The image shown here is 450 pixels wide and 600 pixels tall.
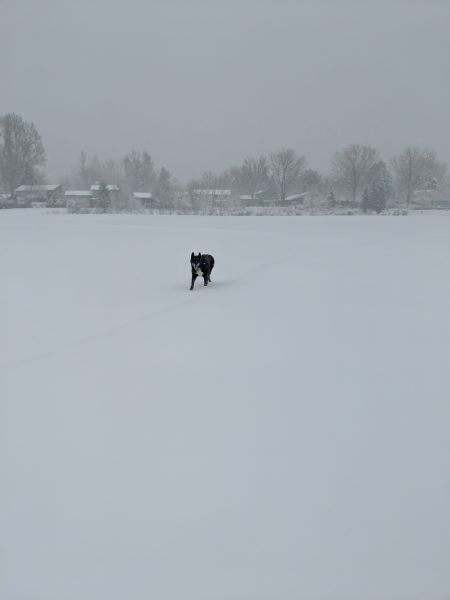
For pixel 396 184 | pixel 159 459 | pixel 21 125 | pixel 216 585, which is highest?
pixel 21 125

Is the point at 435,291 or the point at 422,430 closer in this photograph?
the point at 422,430

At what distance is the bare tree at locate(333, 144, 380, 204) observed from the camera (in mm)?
71438

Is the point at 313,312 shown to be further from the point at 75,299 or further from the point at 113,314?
the point at 75,299

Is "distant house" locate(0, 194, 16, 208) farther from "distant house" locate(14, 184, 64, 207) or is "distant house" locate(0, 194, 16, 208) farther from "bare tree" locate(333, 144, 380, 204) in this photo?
"bare tree" locate(333, 144, 380, 204)

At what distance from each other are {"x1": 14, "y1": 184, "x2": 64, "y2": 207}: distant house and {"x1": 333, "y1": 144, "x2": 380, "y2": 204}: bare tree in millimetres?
44616

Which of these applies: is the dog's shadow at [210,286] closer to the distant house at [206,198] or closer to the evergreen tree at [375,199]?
the evergreen tree at [375,199]

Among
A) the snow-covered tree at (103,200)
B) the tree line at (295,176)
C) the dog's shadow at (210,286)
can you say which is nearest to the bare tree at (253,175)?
the tree line at (295,176)

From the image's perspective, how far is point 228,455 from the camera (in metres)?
3.76

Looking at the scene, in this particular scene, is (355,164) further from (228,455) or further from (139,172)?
(228,455)

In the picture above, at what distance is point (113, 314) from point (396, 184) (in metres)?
84.9

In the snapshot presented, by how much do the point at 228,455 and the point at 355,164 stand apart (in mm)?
74667

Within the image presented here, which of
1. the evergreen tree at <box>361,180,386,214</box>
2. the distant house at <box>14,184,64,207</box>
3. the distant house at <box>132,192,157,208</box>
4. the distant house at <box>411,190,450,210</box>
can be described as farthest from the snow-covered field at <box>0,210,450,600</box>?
the distant house at <box>411,190,450,210</box>

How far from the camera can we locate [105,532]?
304 cm

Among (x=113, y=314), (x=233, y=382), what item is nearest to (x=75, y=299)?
(x=113, y=314)
